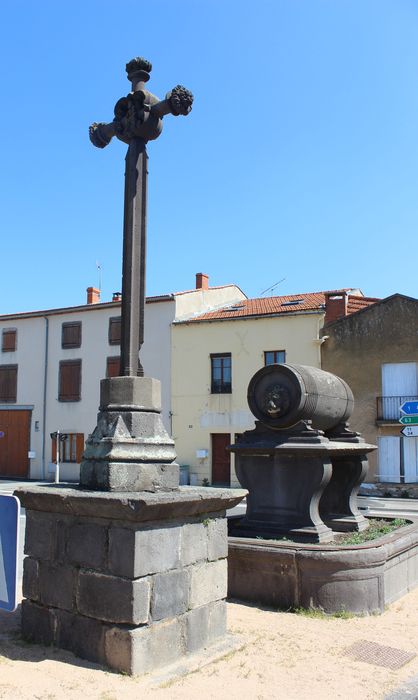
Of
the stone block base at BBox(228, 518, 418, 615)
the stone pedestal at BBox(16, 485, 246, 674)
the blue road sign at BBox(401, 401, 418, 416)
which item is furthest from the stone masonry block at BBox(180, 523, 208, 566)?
the blue road sign at BBox(401, 401, 418, 416)

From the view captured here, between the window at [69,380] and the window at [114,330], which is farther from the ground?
the window at [114,330]

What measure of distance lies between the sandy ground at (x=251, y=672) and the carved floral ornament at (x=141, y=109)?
3917 mm

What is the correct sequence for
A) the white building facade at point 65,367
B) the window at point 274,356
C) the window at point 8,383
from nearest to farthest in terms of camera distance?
the window at point 274,356
the white building facade at point 65,367
the window at point 8,383

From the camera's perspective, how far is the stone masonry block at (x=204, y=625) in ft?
14.1

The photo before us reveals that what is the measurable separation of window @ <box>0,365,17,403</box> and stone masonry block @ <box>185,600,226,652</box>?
26.0 m

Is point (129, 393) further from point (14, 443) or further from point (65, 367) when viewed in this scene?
point (14, 443)

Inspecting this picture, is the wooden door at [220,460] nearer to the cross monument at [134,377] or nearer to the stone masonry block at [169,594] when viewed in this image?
the cross monument at [134,377]

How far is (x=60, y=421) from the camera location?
91.3 ft

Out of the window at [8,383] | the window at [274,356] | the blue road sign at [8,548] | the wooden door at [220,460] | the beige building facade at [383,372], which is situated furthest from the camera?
the window at [8,383]

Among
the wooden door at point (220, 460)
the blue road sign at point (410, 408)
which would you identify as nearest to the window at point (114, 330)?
the wooden door at point (220, 460)

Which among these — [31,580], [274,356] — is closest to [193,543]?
[31,580]

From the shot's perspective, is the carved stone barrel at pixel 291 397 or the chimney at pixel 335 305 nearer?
the carved stone barrel at pixel 291 397

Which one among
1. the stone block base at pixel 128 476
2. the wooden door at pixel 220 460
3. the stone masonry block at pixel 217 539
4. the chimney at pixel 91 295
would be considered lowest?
the wooden door at pixel 220 460

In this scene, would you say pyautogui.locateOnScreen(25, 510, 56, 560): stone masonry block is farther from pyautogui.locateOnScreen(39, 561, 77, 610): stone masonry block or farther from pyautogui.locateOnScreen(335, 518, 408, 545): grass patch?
pyautogui.locateOnScreen(335, 518, 408, 545): grass patch
